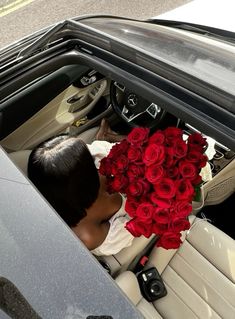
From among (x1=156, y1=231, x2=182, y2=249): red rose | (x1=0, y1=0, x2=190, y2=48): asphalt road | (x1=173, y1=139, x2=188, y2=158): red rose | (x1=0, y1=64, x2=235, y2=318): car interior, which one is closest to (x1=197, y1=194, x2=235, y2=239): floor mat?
(x1=0, y1=64, x2=235, y2=318): car interior

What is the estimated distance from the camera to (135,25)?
6.49 ft

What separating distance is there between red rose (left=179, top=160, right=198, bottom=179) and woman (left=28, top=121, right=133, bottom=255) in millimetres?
334

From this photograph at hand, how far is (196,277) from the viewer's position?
1.87 metres

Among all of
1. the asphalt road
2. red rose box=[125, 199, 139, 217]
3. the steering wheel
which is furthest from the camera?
the asphalt road

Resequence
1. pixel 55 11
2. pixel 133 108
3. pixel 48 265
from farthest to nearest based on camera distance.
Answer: pixel 55 11 → pixel 133 108 → pixel 48 265

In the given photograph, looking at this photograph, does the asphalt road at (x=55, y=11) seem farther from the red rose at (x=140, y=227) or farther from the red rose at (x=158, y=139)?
the red rose at (x=140, y=227)

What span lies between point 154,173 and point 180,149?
15 cm

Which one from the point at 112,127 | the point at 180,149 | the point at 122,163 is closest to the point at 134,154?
the point at 122,163

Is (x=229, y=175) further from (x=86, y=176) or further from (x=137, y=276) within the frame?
(x=86, y=176)

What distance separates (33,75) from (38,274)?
85 cm

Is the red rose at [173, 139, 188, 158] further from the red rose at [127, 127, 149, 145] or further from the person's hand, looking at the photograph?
the person's hand

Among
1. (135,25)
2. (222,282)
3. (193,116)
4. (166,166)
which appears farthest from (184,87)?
(222,282)

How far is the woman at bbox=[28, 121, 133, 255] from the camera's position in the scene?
4.92 ft

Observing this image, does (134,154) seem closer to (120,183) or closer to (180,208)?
(120,183)
